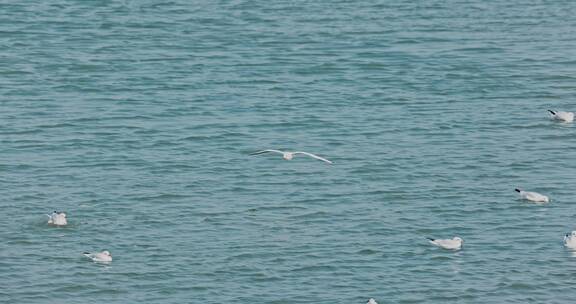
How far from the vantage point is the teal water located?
110 feet

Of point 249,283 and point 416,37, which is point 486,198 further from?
point 416,37

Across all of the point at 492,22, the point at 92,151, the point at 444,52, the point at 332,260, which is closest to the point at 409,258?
the point at 332,260

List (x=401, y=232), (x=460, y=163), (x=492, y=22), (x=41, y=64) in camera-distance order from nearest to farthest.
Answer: (x=401, y=232)
(x=460, y=163)
(x=41, y=64)
(x=492, y=22)

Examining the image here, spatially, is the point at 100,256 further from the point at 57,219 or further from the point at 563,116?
the point at 563,116

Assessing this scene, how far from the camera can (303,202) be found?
38500 mm

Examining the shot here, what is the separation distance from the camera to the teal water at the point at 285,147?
110 feet

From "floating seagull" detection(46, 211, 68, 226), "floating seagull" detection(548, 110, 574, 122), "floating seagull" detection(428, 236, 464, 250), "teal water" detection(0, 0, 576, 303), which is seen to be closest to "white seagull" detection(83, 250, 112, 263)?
"teal water" detection(0, 0, 576, 303)

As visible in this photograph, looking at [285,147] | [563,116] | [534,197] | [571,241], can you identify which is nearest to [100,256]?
[571,241]

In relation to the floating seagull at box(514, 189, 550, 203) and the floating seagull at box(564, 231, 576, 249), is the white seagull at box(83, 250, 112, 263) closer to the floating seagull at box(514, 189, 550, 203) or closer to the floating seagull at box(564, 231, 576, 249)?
the floating seagull at box(564, 231, 576, 249)

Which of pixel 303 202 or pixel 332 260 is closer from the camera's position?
pixel 332 260

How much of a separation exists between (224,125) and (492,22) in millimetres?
17635

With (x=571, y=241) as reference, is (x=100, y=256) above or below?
above

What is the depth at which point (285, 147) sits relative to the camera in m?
44.2

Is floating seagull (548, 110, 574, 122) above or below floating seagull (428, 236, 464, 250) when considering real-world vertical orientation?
below
